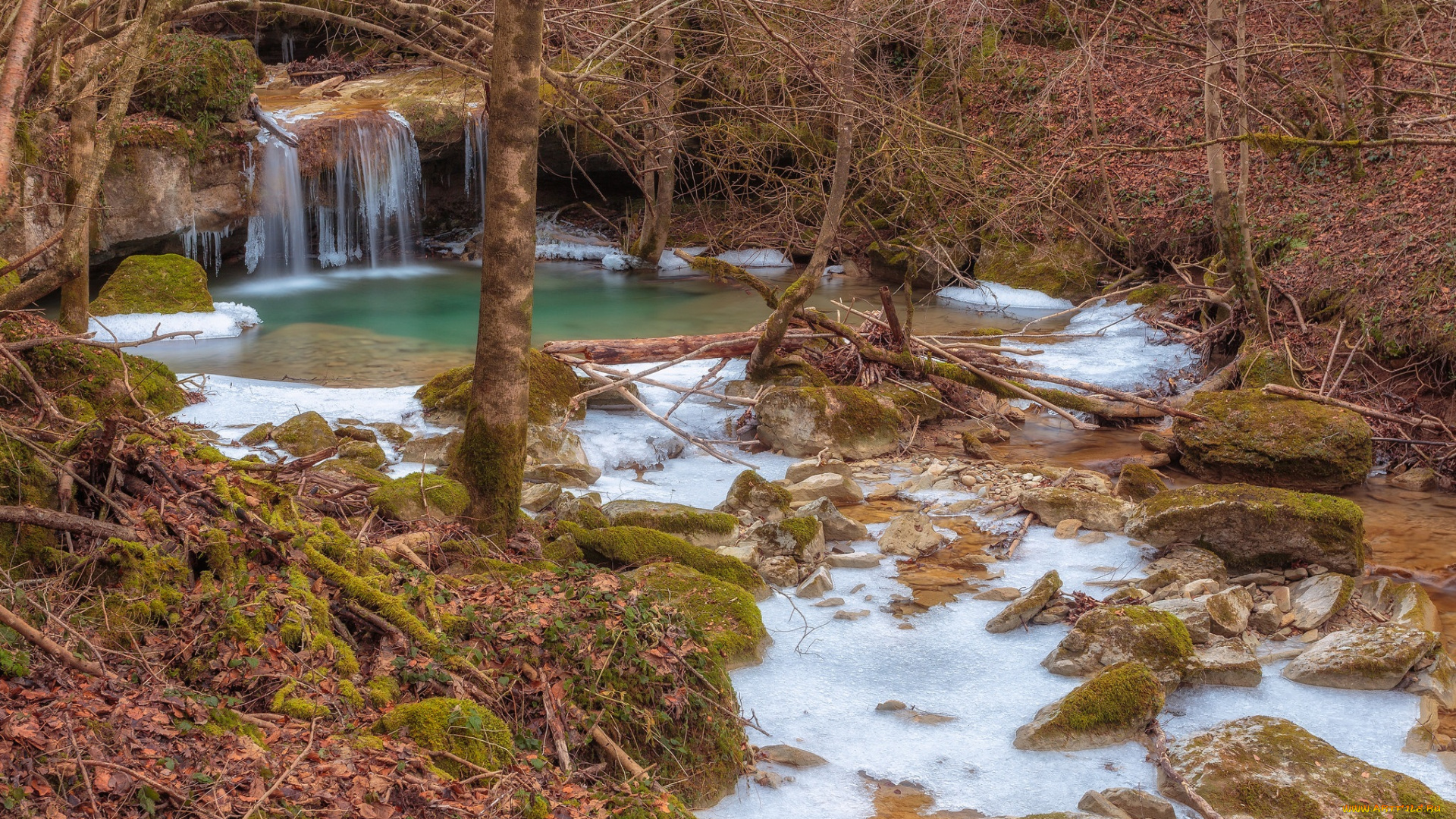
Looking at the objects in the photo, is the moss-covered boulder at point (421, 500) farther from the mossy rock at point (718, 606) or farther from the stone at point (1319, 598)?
the stone at point (1319, 598)

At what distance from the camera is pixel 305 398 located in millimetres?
9688

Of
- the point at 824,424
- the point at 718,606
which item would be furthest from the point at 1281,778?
the point at 824,424

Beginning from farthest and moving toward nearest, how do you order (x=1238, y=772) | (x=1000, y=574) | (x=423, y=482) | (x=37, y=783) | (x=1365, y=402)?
(x=1365, y=402) < (x=1000, y=574) < (x=423, y=482) < (x=1238, y=772) < (x=37, y=783)

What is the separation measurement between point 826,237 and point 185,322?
9339 mm

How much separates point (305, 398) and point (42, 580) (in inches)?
265

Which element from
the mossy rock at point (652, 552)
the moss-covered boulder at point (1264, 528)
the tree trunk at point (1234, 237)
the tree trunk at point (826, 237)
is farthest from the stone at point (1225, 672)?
the tree trunk at point (1234, 237)

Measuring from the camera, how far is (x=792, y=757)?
4.23 m

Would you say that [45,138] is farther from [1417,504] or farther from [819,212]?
[1417,504]

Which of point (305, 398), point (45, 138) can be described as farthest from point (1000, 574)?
point (45, 138)

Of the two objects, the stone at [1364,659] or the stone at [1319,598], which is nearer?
the stone at [1364,659]

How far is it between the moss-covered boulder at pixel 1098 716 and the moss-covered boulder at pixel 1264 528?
2158 mm

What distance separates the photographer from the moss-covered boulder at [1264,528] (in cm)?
607

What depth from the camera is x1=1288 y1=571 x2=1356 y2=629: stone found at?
5.47m

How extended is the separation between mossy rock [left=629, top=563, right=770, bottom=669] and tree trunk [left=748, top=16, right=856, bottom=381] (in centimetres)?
337
